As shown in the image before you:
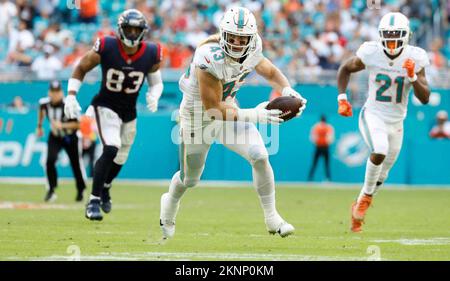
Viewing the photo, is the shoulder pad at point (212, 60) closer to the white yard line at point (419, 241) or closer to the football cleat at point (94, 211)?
the white yard line at point (419, 241)

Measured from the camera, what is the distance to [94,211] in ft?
32.1

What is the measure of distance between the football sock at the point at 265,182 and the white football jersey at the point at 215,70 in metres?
0.60

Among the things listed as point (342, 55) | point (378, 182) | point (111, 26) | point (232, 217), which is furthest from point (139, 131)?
point (378, 182)

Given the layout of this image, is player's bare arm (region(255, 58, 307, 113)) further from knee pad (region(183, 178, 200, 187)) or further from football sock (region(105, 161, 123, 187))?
football sock (region(105, 161, 123, 187))

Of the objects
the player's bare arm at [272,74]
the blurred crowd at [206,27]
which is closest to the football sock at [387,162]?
the player's bare arm at [272,74]

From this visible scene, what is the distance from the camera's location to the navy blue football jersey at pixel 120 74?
1032 centimetres

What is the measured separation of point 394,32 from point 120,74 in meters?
2.94

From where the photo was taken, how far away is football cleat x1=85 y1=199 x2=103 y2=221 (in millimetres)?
9766

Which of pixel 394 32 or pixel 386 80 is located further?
pixel 386 80

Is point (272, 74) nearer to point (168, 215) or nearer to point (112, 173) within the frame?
point (168, 215)

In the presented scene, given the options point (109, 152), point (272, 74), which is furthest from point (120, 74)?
point (272, 74)

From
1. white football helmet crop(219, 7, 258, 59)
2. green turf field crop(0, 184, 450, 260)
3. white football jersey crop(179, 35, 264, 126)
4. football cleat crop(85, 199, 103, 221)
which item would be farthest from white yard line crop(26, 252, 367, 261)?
football cleat crop(85, 199, 103, 221)

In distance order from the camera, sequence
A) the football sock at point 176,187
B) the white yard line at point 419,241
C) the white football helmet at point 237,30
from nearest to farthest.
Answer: the white football helmet at point 237,30 → the football sock at point 176,187 → the white yard line at point 419,241

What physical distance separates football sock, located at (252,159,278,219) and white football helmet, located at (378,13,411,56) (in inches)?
92.5
